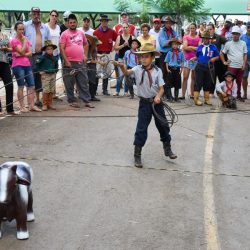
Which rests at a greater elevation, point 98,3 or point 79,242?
point 98,3

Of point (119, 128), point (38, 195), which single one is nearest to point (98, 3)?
point (119, 128)

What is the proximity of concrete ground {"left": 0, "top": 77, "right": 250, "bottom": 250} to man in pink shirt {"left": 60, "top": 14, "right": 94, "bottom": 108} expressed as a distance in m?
0.91

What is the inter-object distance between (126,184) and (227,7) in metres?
20.4

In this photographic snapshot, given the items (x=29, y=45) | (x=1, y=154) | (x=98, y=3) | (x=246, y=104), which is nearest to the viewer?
(x=1, y=154)

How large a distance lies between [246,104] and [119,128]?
450cm

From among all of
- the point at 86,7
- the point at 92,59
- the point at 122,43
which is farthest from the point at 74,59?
the point at 86,7

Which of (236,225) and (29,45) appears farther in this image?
(29,45)

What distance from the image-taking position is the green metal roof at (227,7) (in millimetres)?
24234

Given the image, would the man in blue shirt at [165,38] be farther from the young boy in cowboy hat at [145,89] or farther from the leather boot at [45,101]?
the young boy in cowboy hat at [145,89]

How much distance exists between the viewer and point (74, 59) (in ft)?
34.4

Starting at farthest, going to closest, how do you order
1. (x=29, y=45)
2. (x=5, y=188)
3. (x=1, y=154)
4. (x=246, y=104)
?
(x=246, y=104)
(x=29, y=45)
(x=1, y=154)
(x=5, y=188)

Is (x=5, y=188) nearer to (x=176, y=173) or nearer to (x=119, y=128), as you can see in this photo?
(x=176, y=173)

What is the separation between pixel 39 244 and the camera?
4375mm

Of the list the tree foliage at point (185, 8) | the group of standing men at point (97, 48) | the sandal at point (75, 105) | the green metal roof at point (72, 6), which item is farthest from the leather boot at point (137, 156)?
the tree foliage at point (185, 8)
